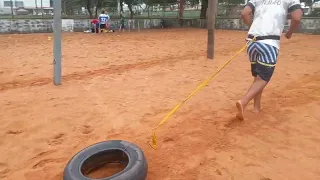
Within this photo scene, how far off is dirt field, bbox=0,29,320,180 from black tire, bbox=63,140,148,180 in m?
0.24

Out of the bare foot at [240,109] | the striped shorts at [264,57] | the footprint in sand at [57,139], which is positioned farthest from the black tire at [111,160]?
the striped shorts at [264,57]

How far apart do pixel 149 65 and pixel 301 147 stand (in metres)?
5.38

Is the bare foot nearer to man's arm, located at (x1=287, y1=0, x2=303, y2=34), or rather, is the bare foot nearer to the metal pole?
man's arm, located at (x1=287, y1=0, x2=303, y2=34)

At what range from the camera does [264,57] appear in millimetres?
3992

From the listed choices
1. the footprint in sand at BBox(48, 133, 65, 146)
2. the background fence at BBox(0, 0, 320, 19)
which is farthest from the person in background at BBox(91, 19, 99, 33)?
the footprint in sand at BBox(48, 133, 65, 146)

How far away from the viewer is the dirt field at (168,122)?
121 inches

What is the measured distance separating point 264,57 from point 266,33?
1.01ft

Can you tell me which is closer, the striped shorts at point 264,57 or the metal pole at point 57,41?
the striped shorts at point 264,57

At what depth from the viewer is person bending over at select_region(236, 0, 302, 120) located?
12.8ft

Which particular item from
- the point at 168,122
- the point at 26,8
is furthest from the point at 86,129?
the point at 26,8

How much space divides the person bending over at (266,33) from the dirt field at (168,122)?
512 millimetres

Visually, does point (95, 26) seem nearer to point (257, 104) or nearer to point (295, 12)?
point (257, 104)

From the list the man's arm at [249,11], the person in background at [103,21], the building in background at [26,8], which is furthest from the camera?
the building in background at [26,8]

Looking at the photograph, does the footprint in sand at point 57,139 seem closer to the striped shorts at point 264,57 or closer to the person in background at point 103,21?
the striped shorts at point 264,57
